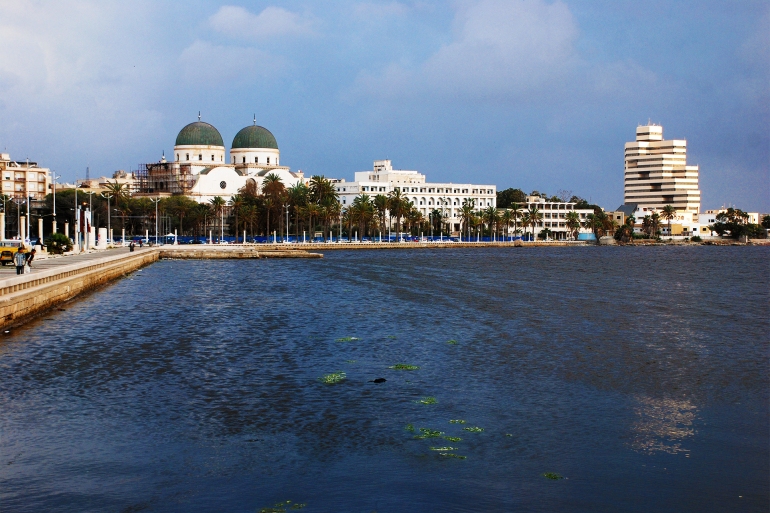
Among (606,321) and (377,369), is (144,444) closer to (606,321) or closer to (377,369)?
(377,369)

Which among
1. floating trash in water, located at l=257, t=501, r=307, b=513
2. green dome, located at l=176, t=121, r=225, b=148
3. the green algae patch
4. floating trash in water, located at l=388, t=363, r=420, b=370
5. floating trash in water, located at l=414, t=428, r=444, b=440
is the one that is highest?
green dome, located at l=176, t=121, r=225, b=148

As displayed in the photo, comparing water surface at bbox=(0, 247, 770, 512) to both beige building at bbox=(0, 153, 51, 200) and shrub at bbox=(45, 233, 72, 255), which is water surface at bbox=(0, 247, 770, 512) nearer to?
shrub at bbox=(45, 233, 72, 255)

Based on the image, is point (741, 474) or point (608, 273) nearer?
point (741, 474)

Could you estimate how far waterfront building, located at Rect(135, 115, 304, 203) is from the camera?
15450 cm

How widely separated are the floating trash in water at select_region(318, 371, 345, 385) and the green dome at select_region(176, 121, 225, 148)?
145 meters

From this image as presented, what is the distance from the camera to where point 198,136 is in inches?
6329

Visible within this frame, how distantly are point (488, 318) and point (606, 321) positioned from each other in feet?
16.2

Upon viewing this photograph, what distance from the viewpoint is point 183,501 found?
12164 millimetres

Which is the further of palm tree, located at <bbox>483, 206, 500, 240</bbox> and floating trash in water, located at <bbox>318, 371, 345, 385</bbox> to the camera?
palm tree, located at <bbox>483, 206, 500, 240</bbox>

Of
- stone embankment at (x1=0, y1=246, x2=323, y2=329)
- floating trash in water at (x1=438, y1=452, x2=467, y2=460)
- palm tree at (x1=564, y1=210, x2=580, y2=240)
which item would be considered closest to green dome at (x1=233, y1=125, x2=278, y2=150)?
palm tree at (x1=564, y1=210, x2=580, y2=240)

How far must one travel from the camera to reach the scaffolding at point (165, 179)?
513 ft

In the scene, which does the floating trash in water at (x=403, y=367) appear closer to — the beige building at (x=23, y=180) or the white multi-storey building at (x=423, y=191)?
the beige building at (x=23, y=180)

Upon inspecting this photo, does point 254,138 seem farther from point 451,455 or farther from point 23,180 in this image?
point 451,455

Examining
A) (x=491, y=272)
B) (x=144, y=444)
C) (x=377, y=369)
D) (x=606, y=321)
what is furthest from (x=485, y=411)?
(x=491, y=272)
